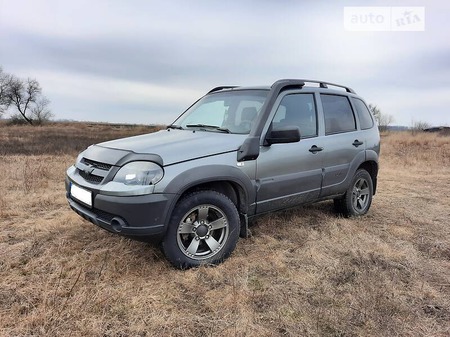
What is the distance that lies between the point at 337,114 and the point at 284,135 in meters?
1.55

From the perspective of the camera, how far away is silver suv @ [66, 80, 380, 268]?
2.92 meters

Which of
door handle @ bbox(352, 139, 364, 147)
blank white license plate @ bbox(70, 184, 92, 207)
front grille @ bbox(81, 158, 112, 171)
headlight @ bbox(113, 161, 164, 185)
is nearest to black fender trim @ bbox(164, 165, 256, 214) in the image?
headlight @ bbox(113, 161, 164, 185)

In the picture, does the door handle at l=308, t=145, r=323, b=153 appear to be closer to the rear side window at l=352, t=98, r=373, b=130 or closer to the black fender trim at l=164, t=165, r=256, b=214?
the black fender trim at l=164, t=165, r=256, b=214

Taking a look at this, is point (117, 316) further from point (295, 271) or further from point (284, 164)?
point (284, 164)

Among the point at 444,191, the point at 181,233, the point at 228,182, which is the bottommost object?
the point at 444,191

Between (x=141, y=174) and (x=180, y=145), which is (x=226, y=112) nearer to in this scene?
(x=180, y=145)

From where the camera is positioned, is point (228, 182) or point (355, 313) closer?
point (355, 313)

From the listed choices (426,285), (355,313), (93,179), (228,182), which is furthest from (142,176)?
(426,285)

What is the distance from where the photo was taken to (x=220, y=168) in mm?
3225

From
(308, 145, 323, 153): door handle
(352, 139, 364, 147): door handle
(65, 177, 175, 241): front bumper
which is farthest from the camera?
(352, 139, 364, 147): door handle

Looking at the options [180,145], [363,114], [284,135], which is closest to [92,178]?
[180,145]

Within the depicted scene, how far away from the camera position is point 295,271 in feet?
10.8

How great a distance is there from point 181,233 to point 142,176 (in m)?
0.65

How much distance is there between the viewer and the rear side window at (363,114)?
505cm
